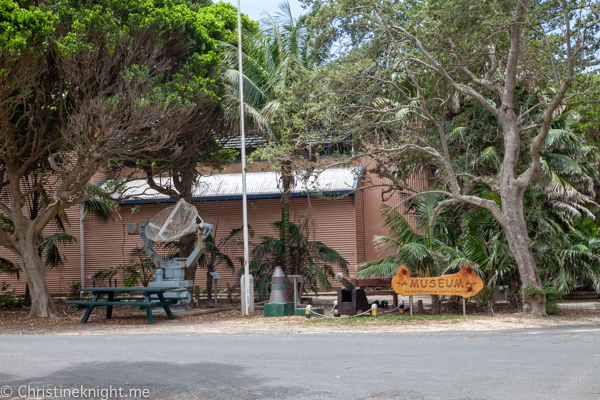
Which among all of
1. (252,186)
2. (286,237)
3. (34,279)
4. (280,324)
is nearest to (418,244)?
(280,324)

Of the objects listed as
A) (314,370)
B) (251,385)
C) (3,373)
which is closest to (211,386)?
(251,385)

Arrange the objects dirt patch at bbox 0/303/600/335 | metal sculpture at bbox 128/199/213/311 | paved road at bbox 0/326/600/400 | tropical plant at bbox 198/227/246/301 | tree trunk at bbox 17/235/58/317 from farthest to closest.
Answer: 1. tropical plant at bbox 198/227/246/301
2. metal sculpture at bbox 128/199/213/311
3. tree trunk at bbox 17/235/58/317
4. dirt patch at bbox 0/303/600/335
5. paved road at bbox 0/326/600/400

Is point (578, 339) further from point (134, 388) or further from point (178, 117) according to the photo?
point (178, 117)

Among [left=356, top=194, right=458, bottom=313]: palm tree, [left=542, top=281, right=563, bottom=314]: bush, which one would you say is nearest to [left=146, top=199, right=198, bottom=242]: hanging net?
[left=356, top=194, right=458, bottom=313]: palm tree

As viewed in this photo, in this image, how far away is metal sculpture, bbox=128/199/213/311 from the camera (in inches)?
656

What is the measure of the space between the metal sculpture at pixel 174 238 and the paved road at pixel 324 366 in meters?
5.97

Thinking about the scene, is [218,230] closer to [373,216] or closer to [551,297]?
[373,216]

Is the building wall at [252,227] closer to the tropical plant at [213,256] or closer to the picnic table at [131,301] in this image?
the tropical plant at [213,256]

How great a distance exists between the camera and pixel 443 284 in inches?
560

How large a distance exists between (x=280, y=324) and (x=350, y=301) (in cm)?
244

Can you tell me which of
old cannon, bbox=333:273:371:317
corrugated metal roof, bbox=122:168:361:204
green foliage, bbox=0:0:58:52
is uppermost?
green foliage, bbox=0:0:58:52

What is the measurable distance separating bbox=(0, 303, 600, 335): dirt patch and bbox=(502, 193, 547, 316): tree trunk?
0.43 m

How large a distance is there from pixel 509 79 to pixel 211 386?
1114cm

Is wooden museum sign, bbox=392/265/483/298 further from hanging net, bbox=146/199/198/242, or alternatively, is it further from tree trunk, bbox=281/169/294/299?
hanging net, bbox=146/199/198/242
